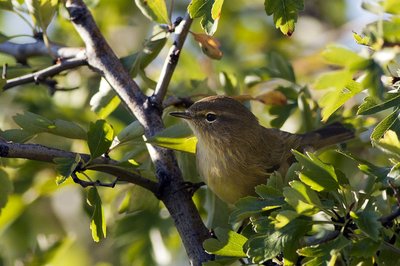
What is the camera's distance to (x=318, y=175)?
2736mm

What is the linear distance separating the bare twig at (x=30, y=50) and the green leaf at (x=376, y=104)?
1.93 metres

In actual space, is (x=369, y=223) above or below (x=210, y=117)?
above

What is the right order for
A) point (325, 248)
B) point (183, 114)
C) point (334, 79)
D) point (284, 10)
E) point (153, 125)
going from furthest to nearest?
point (183, 114) → point (153, 125) → point (284, 10) → point (325, 248) → point (334, 79)

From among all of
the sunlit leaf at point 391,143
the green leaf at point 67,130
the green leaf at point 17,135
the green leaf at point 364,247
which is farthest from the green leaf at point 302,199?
the green leaf at point 17,135

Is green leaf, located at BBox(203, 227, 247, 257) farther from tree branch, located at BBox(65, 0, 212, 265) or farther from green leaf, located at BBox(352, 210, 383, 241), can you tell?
green leaf, located at BBox(352, 210, 383, 241)

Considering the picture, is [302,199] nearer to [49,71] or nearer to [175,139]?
[175,139]

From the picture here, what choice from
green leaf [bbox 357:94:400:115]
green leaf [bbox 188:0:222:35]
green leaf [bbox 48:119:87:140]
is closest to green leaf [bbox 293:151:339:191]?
green leaf [bbox 357:94:400:115]

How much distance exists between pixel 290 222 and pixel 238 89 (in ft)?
6.07

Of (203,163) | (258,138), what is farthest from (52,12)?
(258,138)

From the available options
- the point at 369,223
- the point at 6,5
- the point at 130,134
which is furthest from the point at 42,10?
the point at 369,223

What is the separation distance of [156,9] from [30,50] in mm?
1131

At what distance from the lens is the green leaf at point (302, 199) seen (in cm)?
261

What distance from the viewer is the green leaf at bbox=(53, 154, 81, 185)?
9.70ft

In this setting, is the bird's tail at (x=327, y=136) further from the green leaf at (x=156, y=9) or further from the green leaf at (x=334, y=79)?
the green leaf at (x=334, y=79)
